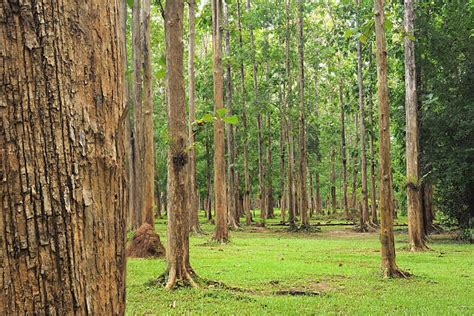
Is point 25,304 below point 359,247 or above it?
above

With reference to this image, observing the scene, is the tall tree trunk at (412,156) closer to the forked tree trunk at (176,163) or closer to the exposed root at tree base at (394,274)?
the exposed root at tree base at (394,274)

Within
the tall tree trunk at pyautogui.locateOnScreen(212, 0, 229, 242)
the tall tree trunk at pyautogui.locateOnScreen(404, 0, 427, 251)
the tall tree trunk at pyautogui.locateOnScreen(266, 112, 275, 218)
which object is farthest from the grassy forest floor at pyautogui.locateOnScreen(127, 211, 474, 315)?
the tall tree trunk at pyautogui.locateOnScreen(266, 112, 275, 218)

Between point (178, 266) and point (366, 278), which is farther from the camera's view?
point (366, 278)

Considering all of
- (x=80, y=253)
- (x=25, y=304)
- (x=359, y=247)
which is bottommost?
(x=359, y=247)

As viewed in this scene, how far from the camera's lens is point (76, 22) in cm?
147

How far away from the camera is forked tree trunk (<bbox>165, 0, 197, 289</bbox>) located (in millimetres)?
7742

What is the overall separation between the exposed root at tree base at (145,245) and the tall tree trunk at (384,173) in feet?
18.4

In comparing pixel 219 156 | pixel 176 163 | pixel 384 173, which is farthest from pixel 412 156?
pixel 176 163

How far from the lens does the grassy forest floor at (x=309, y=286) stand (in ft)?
21.3

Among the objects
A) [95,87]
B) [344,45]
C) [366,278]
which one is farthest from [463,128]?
[95,87]

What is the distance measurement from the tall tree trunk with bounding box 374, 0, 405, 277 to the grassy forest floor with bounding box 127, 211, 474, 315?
37 cm

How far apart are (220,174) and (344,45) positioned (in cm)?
1205

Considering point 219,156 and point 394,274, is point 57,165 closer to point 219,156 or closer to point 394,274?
point 394,274

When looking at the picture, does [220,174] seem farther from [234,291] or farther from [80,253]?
[80,253]
